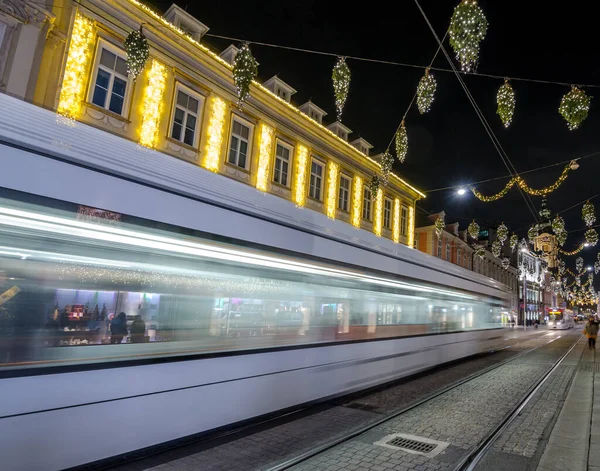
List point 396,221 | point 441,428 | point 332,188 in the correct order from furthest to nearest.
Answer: point 396,221 → point 332,188 → point 441,428

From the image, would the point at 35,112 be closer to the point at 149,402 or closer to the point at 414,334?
the point at 149,402

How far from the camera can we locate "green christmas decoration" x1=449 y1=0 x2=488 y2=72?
5059 millimetres

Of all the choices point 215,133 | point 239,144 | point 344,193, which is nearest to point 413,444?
point 215,133

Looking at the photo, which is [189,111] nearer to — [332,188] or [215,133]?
[215,133]

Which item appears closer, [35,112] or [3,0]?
[35,112]

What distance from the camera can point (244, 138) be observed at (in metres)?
17.5

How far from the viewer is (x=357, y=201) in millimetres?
23641

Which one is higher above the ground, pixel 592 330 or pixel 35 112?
pixel 35 112

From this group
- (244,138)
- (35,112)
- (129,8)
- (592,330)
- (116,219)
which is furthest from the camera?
(592,330)

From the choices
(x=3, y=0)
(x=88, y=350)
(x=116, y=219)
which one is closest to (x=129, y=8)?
(x=3, y=0)

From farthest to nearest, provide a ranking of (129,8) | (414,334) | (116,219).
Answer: (129,8) → (414,334) → (116,219)

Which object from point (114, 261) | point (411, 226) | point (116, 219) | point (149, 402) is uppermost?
point (411, 226)

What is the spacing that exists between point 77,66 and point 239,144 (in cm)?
692

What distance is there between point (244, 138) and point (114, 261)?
1475 cm
